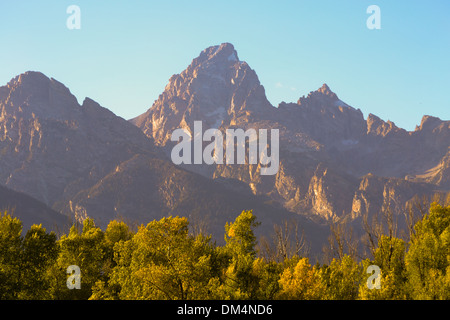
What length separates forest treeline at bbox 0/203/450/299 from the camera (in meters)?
54.7

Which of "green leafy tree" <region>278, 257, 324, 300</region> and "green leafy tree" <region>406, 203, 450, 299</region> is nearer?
"green leafy tree" <region>406, 203, 450, 299</region>

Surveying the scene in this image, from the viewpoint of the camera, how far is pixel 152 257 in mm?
55188

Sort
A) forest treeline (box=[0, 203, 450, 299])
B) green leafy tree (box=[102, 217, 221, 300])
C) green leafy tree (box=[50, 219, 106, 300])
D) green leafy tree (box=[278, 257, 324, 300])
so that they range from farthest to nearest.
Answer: green leafy tree (box=[50, 219, 106, 300]) → green leafy tree (box=[278, 257, 324, 300]) → forest treeline (box=[0, 203, 450, 299]) → green leafy tree (box=[102, 217, 221, 300])

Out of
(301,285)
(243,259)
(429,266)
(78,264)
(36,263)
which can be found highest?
(243,259)

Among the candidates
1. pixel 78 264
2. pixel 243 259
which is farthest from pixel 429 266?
pixel 78 264

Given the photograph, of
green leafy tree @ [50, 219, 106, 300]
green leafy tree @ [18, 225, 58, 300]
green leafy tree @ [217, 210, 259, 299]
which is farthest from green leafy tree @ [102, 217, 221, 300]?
green leafy tree @ [50, 219, 106, 300]

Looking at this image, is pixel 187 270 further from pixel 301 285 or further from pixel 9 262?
pixel 9 262

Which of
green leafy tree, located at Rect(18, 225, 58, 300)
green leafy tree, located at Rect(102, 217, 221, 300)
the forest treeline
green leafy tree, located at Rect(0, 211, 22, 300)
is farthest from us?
green leafy tree, located at Rect(18, 225, 58, 300)

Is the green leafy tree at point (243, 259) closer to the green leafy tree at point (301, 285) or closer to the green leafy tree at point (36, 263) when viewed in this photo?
the green leafy tree at point (301, 285)

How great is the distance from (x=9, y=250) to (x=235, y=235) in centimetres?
2988

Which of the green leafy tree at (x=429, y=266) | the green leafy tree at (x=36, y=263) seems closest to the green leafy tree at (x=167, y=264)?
the green leafy tree at (x=36, y=263)

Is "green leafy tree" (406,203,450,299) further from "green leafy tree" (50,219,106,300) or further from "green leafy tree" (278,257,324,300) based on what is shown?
"green leafy tree" (50,219,106,300)

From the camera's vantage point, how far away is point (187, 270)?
178ft
